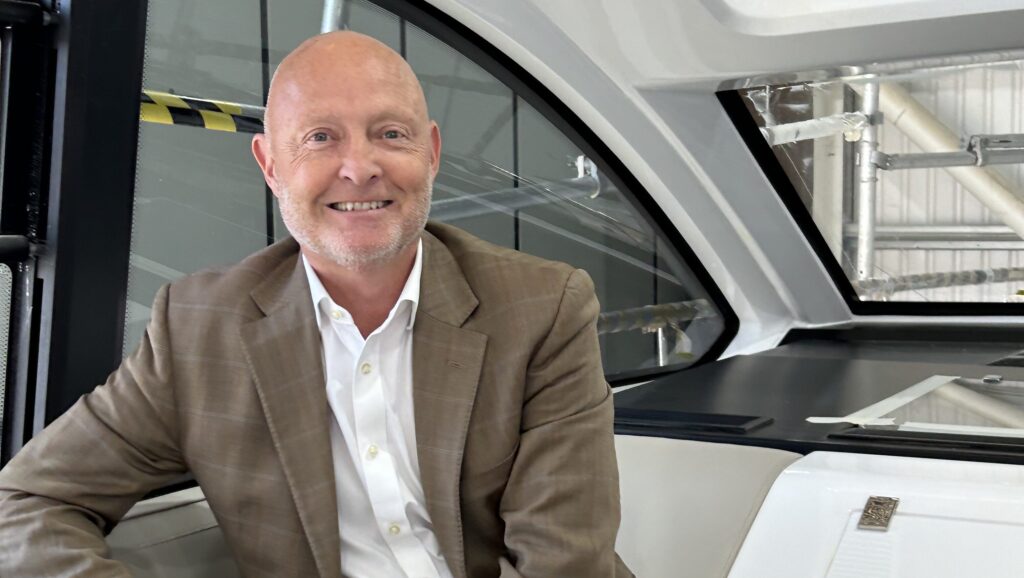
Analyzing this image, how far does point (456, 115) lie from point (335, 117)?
2150 millimetres

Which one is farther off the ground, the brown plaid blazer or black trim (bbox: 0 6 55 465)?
black trim (bbox: 0 6 55 465)

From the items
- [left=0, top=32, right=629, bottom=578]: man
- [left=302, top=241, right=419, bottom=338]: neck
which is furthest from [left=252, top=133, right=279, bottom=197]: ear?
[left=302, top=241, right=419, bottom=338]: neck

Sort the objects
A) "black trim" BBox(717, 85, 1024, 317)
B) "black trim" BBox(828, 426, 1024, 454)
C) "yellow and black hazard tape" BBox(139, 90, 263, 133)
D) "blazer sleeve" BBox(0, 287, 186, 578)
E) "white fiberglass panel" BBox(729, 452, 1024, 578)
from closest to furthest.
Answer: "blazer sleeve" BBox(0, 287, 186, 578)
"white fiberglass panel" BBox(729, 452, 1024, 578)
"yellow and black hazard tape" BBox(139, 90, 263, 133)
"black trim" BBox(828, 426, 1024, 454)
"black trim" BBox(717, 85, 1024, 317)

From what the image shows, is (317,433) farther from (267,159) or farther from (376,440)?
(267,159)

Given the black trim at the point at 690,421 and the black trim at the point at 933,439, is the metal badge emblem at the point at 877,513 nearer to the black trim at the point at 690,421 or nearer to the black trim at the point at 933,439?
the black trim at the point at 933,439

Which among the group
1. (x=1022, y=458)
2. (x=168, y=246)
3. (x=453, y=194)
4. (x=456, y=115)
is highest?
(x=456, y=115)

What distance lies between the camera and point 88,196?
8.18 feet

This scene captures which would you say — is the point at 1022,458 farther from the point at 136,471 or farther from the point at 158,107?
the point at 158,107

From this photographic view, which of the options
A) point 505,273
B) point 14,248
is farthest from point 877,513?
point 14,248

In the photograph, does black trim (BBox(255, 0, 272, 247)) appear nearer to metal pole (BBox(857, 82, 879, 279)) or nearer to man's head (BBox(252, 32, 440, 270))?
man's head (BBox(252, 32, 440, 270))

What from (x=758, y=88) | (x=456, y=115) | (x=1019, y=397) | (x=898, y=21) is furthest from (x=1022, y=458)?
(x=456, y=115)

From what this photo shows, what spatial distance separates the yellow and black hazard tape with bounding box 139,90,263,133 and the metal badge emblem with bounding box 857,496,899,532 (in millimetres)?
2041

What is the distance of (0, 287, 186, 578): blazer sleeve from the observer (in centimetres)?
184

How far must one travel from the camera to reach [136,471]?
203 centimetres
